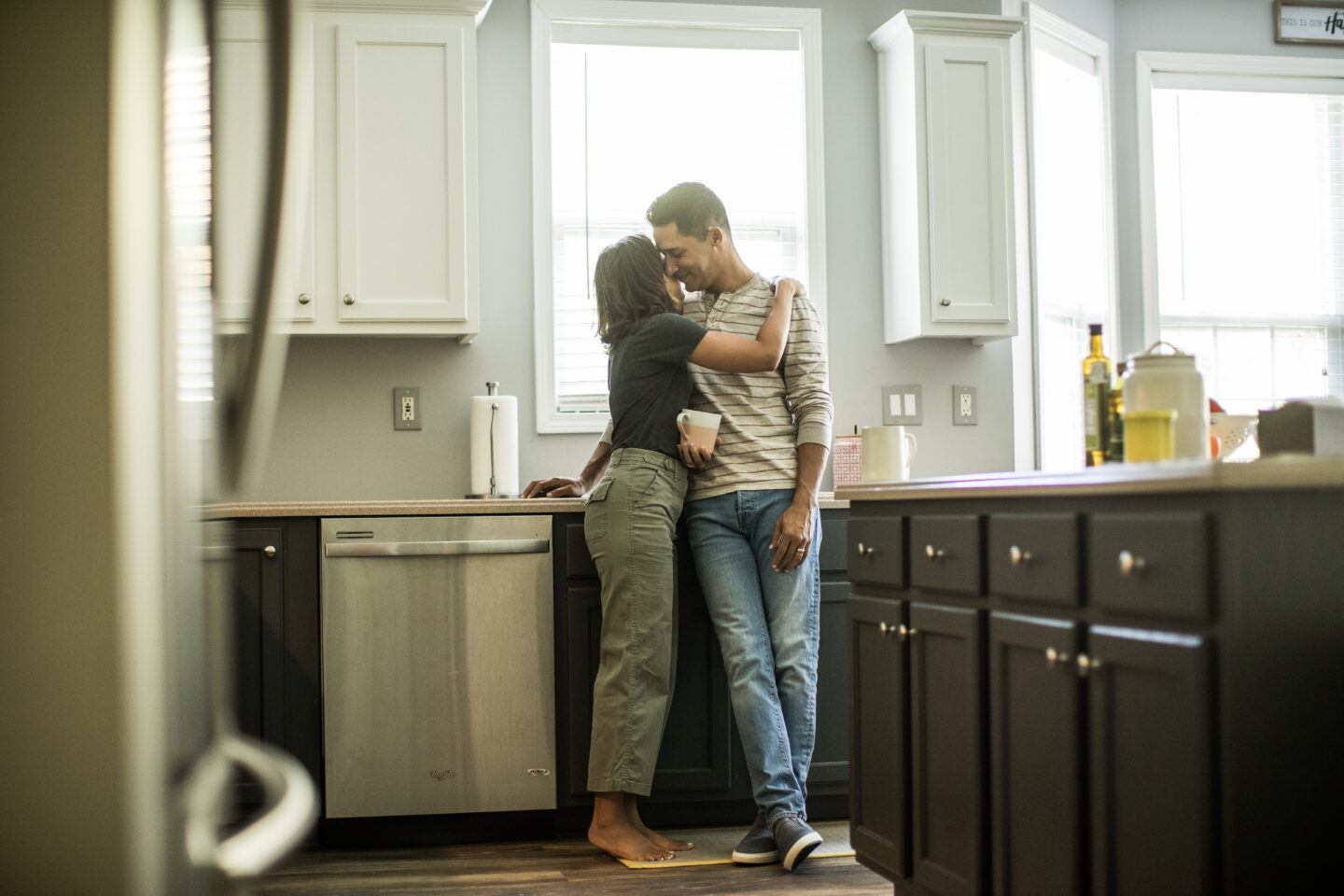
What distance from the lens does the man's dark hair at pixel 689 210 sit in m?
3.04

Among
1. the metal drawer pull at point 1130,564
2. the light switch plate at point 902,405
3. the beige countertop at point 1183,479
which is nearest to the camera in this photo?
the beige countertop at point 1183,479

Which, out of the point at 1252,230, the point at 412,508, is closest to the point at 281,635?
the point at 412,508

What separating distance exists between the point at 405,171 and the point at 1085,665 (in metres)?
2.52

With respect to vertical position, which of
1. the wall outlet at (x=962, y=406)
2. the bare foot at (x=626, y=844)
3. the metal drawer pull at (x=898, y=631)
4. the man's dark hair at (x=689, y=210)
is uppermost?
the man's dark hair at (x=689, y=210)

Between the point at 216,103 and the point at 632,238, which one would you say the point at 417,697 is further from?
the point at 216,103

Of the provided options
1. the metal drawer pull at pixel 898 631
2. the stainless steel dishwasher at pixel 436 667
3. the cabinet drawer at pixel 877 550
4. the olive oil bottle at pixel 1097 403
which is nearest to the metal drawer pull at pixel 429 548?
the stainless steel dishwasher at pixel 436 667

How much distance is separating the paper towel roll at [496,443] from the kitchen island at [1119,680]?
1628 millimetres

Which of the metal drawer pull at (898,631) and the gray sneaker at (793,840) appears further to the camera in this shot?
the gray sneaker at (793,840)

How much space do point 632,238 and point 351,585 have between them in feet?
3.67

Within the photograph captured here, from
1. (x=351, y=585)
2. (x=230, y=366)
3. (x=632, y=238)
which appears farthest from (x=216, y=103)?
(x=351, y=585)

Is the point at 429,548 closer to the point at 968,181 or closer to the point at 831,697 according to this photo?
the point at 831,697

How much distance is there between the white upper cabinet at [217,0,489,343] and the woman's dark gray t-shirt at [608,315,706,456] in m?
0.74

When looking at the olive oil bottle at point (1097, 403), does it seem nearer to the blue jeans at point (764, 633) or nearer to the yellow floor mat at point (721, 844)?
the blue jeans at point (764, 633)

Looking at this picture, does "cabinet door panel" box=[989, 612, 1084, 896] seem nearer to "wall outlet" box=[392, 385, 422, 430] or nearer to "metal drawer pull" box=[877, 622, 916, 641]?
"metal drawer pull" box=[877, 622, 916, 641]
